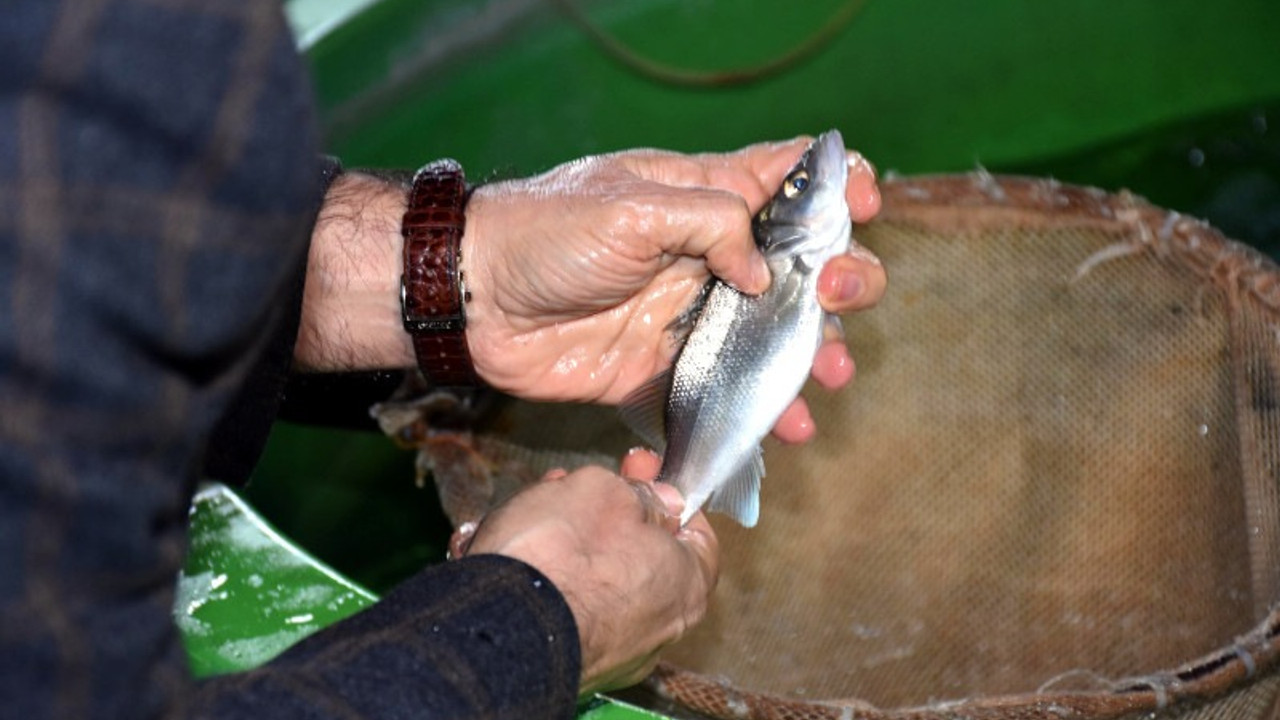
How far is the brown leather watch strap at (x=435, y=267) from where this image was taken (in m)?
1.87

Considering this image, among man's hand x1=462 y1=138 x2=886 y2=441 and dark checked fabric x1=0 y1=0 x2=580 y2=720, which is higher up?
dark checked fabric x1=0 y1=0 x2=580 y2=720

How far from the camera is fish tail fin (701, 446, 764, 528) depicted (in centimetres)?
184

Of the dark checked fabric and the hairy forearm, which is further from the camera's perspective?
the hairy forearm

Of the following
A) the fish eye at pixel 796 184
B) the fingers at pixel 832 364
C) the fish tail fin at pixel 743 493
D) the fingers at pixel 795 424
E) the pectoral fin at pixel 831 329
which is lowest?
the fingers at pixel 795 424

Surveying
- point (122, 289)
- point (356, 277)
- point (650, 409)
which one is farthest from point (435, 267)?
point (122, 289)

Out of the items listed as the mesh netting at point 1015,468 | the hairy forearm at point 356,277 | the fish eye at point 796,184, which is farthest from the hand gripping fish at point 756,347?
the mesh netting at point 1015,468

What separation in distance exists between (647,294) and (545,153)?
58.4 inches

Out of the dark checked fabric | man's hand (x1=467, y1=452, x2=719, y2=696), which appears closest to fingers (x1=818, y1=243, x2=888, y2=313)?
man's hand (x1=467, y1=452, x2=719, y2=696)

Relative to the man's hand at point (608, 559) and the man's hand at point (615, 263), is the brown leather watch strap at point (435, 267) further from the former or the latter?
the man's hand at point (608, 559)

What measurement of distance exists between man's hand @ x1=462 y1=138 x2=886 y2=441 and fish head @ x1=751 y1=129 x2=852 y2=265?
1.2 inches

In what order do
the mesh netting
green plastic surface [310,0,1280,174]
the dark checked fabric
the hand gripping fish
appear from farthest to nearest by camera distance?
green plastic surface [310,0,1280,174], the mesh netting, the hand gripping fish, the dark checked fabric

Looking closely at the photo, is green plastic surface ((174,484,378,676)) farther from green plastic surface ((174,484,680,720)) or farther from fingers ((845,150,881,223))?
fingers ((845,150,881,223))

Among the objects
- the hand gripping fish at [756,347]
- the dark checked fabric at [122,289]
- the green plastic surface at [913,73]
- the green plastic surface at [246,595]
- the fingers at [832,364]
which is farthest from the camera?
the green plastic surface at [913,73]

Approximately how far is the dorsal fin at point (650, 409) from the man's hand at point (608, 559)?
0.18m
